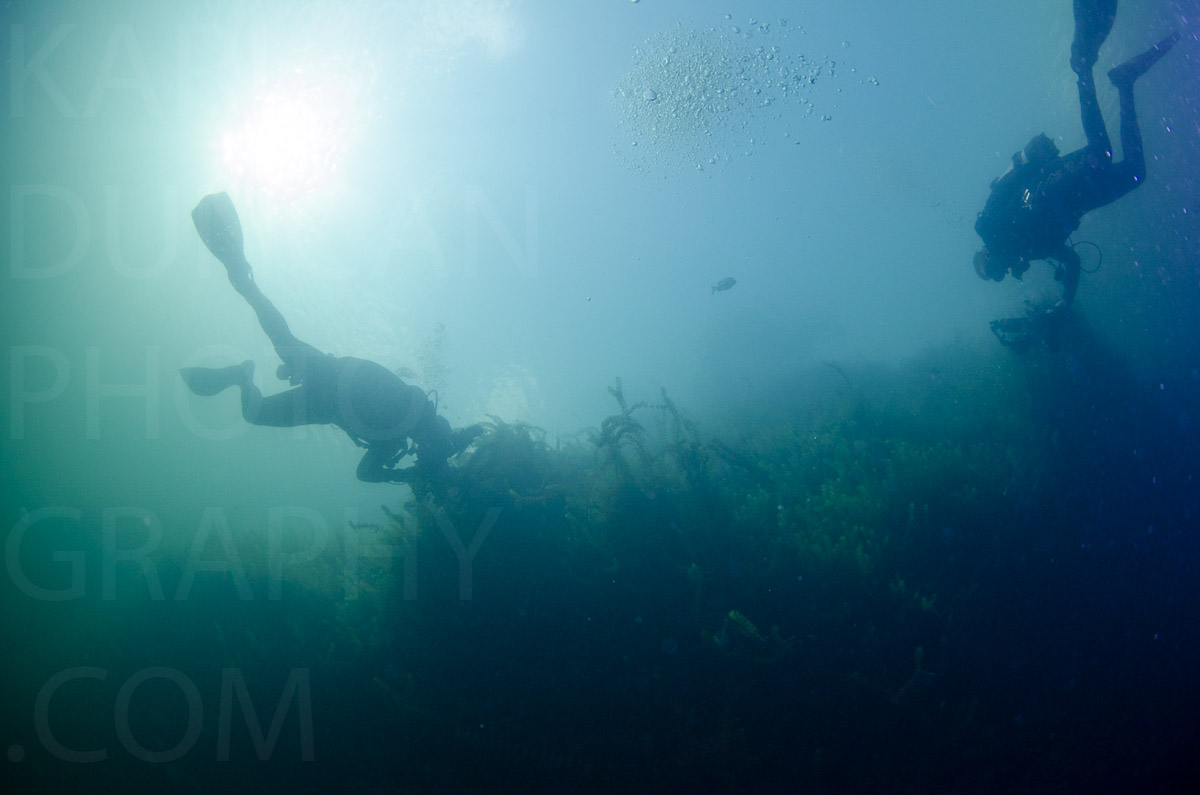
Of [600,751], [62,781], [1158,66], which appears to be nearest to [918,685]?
[600,751]

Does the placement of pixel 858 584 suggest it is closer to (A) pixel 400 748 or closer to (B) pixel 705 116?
(A) pixel 400 748

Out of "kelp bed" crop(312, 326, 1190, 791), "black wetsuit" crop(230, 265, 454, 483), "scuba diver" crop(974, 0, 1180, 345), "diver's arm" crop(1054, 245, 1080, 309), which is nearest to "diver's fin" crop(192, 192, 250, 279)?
"black wetsuit" crop(230, 265, 454, 483)

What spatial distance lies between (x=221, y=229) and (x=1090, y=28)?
1290 cm

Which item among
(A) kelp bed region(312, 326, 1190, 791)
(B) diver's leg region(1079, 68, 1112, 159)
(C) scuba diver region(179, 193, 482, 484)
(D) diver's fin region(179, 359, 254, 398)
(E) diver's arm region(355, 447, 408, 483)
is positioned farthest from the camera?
(E) diver's arm region(355, 447, 408, 483)

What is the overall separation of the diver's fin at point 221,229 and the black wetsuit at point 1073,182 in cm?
1164

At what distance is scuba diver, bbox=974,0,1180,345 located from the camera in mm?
6484

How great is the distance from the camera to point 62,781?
15.6 feet

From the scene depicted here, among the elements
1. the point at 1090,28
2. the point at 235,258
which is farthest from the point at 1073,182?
the point at 235,258

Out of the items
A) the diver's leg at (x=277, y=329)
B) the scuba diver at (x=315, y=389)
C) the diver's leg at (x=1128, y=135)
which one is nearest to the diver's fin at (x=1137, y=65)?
the diver's leg at (x=1128, y=135)

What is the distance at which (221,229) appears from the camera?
5.93m

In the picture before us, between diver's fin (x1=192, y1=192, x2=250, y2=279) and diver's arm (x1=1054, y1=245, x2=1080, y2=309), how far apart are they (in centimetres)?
1184

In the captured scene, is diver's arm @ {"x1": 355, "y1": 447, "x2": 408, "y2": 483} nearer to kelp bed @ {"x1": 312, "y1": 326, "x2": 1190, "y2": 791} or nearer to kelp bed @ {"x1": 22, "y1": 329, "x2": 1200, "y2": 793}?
kelp bed @ {"x1": 22, "y1": 329, "x2": 1200, "y2": 793}

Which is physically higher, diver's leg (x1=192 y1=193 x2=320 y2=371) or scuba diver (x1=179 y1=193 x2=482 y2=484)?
diver's leg (x1=192 y1=193 x2=320 y2=371)

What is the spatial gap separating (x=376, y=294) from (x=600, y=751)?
3725 centimetres
